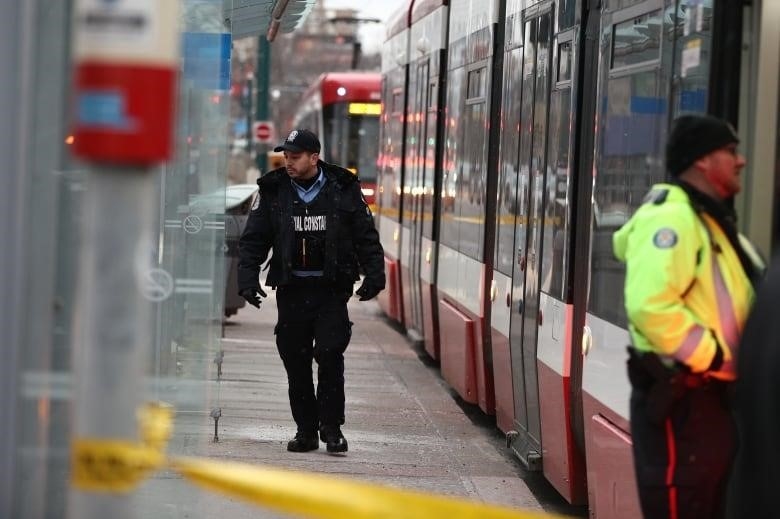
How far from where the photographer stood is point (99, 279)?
105 inches

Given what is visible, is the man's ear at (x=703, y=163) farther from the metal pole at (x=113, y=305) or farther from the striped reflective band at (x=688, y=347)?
the metal pole at (x=113, y=305)

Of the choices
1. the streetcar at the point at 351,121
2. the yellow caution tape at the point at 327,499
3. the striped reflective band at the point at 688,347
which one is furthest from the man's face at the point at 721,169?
the streetcar at the point at 351,121

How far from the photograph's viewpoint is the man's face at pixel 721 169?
15.5 ft

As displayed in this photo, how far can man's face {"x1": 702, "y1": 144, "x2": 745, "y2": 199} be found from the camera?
15.5 feet

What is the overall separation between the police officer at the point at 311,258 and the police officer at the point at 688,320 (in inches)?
176

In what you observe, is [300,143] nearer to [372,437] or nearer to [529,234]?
[529,234]

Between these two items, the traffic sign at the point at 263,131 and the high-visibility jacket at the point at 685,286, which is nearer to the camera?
the high-visibility jacket at the point at 685,286

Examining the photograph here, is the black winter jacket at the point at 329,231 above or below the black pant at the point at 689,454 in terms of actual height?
above

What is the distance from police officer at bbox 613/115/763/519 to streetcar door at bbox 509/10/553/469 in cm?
365

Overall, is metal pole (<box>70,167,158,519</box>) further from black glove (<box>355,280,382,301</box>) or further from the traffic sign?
the traffic sign

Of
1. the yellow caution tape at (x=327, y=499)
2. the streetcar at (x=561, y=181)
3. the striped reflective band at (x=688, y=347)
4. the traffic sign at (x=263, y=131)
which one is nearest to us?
the yellow caution tape at (x=327, y=499)

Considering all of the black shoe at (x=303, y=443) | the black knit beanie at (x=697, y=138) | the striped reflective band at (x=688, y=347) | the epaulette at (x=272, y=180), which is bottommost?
the black shoe at (x=303, y=443)

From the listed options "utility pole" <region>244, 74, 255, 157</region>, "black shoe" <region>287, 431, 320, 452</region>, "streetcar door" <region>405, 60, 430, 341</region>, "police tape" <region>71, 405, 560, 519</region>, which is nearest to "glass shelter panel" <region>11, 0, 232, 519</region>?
"police tape" <region>71, 405, 560, 519</region>

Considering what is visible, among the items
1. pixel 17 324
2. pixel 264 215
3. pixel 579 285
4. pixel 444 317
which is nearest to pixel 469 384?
pixel 444 317
